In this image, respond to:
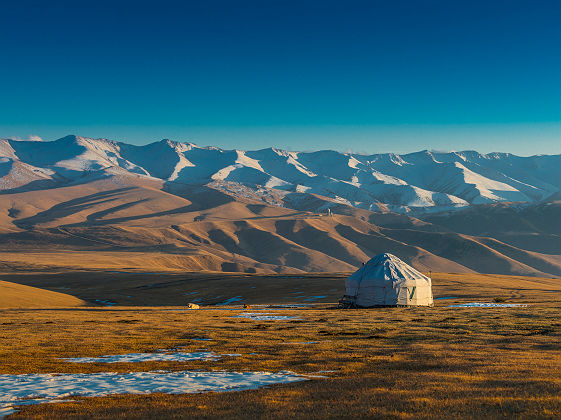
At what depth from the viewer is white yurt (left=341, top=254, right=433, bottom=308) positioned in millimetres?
63500

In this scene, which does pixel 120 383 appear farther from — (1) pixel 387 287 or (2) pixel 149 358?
(1) pixel 387 287

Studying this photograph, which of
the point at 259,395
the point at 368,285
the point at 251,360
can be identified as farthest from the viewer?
the point at 368,285

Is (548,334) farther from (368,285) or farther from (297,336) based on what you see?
(368,285)

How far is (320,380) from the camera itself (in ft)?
62.0

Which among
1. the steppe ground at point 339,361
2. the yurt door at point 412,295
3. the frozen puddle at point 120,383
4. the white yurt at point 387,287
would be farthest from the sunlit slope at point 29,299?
the frozen puddle at point 120,383

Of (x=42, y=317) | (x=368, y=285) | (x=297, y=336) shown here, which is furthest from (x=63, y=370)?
(x=368, y=285)

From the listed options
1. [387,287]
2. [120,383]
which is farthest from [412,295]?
[120,383]

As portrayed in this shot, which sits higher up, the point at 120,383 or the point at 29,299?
the point at 120,383

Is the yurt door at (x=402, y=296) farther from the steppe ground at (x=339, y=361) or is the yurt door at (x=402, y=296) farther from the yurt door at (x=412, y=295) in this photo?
the steppe ground at (x=339, y=361)

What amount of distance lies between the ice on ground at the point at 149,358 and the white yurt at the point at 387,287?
40.0m

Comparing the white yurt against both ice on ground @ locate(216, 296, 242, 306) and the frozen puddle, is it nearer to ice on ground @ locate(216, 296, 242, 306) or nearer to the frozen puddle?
ice on ground @ locate(216, 296, 242, 306)

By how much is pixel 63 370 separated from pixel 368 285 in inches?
1837

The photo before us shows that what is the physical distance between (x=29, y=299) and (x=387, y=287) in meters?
45.9

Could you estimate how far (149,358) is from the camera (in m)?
25.1
